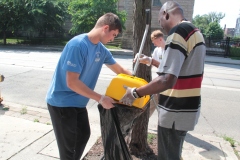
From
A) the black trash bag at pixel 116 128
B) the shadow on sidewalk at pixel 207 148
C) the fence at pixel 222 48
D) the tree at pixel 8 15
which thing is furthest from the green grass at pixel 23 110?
the fence at pixel 222 48

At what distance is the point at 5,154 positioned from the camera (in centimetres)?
287

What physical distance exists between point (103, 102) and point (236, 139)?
301 centimetres

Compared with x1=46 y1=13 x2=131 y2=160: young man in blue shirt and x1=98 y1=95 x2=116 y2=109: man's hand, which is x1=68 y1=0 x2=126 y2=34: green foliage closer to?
x1=46 y1=13 x2=131 y2=160: young man in blue shirt

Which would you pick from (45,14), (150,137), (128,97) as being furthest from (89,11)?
(128,97)

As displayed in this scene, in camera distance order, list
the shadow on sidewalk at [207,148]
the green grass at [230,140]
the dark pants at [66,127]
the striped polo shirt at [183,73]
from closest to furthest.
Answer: the striped polo shirt at [183,73], the dark pants at [66,127], the shadow on sidewalk at [207,148], the green grass at [230,140]

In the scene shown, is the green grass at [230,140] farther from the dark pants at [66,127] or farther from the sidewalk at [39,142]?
the dark pants at [66,127]

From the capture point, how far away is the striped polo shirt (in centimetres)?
164

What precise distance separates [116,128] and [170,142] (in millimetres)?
491

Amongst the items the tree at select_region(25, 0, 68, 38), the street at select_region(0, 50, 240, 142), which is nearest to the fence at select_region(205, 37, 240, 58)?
the street at select_region(0, 50, 240, 142)

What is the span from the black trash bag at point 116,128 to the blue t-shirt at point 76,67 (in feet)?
0.97

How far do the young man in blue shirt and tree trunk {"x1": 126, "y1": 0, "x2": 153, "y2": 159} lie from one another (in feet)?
2.15

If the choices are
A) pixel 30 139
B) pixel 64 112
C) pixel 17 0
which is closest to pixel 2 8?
pixel 17 0

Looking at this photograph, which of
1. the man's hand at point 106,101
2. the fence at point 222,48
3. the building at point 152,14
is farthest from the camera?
the building at point 152,14

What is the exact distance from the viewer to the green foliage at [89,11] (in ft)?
56.0
